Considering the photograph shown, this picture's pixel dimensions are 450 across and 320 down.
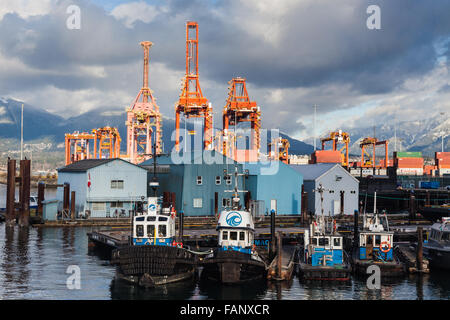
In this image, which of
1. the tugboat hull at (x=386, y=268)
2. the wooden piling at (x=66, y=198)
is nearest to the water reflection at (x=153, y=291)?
the tugboat hull at (x=386, y=268)

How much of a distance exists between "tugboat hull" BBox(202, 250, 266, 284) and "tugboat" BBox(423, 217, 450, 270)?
14.3 m

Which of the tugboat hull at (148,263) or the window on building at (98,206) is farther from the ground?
the window on building at (98,206)

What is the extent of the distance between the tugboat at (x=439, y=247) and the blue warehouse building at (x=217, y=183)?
2590 centimetres

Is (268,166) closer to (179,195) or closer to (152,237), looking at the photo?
(179,195)

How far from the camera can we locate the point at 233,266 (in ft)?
114

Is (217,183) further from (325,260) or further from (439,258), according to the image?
(325,260)

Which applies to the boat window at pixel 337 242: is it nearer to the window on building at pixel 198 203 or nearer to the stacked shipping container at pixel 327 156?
the window on building at pixel 198 203

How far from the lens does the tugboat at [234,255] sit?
34.7 m

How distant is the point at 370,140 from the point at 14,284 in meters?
104

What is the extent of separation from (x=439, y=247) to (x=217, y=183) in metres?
30.2

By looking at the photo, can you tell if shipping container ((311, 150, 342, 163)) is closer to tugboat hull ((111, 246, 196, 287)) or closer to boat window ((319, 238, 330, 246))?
boat window ((319, 238, 330, 246))

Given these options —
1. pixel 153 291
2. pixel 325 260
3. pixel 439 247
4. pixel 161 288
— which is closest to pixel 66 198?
pixel 161 288

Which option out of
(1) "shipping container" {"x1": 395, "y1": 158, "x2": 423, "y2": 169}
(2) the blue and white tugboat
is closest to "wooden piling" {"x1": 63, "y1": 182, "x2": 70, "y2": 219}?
(2) the blue and white tugboat
